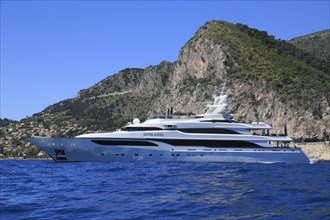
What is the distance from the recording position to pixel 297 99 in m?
101

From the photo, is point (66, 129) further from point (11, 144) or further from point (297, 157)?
point (297, 157)

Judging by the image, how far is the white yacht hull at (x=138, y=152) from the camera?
46656 millimetres

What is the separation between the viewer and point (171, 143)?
47.3 metres

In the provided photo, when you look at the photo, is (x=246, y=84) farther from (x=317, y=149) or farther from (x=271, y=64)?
(x=317, y=149)

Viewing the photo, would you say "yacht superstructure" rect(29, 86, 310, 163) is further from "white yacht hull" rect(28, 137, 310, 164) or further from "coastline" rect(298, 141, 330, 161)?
"coastline" rect(298, 141, 330, 161)

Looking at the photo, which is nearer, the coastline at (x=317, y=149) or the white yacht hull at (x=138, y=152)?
the white yacht hull at (x=138, y=152)

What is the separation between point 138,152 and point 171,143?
3724mm

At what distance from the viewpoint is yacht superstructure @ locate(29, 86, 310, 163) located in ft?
153

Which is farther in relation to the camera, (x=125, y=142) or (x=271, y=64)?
(x=271, y=64)

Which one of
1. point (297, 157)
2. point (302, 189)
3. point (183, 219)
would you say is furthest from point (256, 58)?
point (183, 219)

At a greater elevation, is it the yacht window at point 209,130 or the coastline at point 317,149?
the yacht window at point 209,130

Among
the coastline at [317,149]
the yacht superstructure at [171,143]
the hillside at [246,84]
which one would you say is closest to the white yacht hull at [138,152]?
the yacht superstructure at [171,143]

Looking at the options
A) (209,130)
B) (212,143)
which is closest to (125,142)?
(209,130)

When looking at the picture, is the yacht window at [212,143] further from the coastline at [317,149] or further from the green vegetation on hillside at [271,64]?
the green vegetation on hillside at [271,64]
